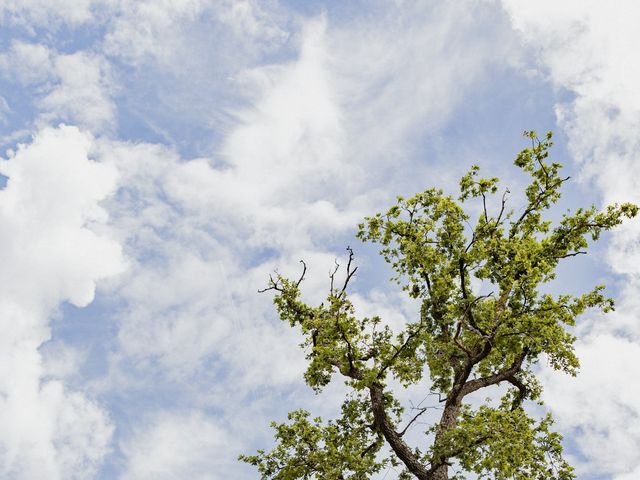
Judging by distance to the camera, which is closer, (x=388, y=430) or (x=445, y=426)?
(x=445, y=426)

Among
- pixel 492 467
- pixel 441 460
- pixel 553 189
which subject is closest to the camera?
pixel 492 467

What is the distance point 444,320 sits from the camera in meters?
23.3

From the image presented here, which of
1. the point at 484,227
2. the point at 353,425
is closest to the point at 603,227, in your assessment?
the point at 484,227

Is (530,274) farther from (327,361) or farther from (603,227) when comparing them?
(327,361)

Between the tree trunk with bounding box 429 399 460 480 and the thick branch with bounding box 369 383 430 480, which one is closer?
the tree trunk with bounding box 429 399 460 480

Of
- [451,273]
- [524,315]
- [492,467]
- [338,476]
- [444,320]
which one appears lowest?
[492,467]

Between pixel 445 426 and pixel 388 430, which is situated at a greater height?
pixel 388 430

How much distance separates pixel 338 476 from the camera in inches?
869

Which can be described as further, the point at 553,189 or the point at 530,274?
the point at 553,189

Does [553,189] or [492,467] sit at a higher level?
[553,189]

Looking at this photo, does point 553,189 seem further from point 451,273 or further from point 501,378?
point 501,378

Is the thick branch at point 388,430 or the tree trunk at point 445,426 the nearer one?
the tree trunk at point 445,426

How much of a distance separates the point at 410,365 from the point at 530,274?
5867 millimetres

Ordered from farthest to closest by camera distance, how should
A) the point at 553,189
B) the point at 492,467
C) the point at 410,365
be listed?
the point at 553,189
the point at 410,365
the point at 492,467
